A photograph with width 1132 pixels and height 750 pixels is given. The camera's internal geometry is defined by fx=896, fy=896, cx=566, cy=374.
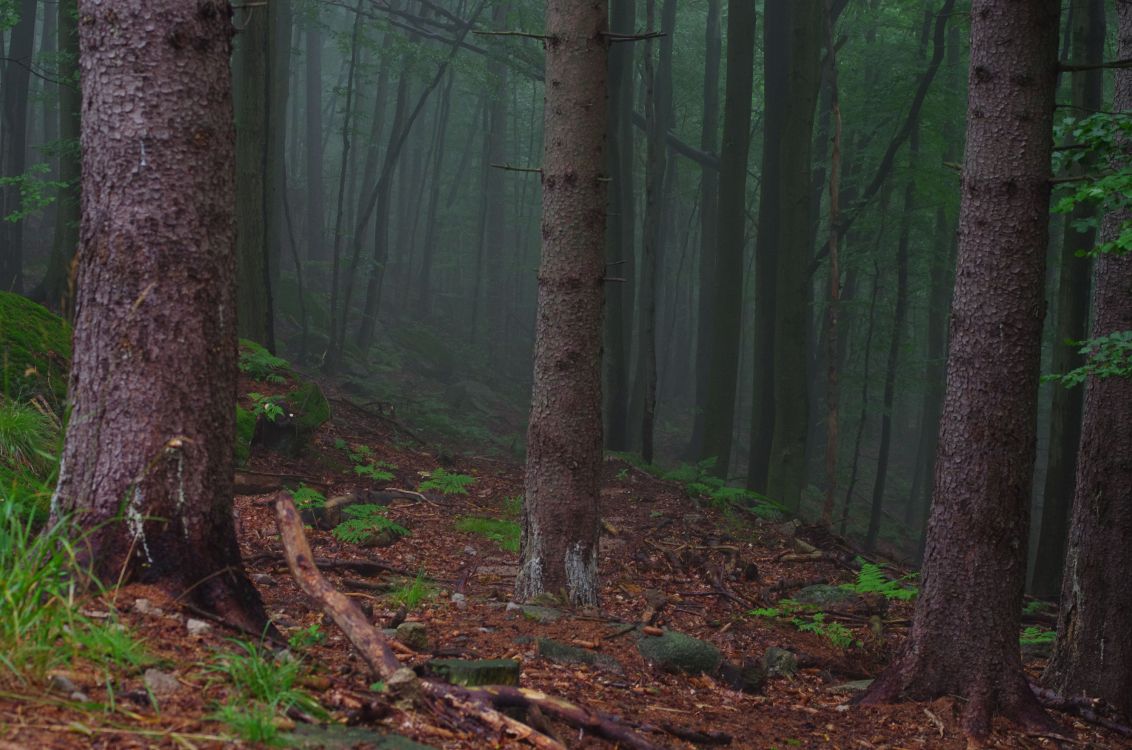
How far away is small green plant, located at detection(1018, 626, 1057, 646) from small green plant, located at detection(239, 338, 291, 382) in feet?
26.8

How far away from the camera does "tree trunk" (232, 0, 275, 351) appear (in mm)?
11812

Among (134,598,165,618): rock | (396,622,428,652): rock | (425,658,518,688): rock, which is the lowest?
(396,622,428,652): rock

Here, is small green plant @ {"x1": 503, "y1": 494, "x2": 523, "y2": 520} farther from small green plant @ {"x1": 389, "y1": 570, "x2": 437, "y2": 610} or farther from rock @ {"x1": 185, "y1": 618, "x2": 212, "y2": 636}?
rock @ {"x1": 185, "y1": 618, "x2": 212, "y2": 636}

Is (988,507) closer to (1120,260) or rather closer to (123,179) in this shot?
(1120,260)

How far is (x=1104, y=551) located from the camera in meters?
6.39

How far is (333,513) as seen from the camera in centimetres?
839

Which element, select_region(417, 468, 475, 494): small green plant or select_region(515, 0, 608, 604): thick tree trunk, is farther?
select_region(417, 468, 475, 494): small green plant

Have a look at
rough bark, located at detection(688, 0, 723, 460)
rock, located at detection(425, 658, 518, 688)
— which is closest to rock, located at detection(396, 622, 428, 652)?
rock, located at detection(425, 658, 518, 688)

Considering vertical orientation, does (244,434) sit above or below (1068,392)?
below

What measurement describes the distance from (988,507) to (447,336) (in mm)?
29016

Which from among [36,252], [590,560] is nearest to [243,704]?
[590,560]

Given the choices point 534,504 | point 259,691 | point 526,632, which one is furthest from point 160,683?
point 534,504

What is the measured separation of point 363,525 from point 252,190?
5.87 meters

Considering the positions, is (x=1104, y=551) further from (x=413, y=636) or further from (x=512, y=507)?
(x=512, y=507)
